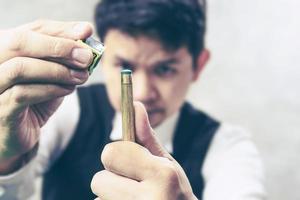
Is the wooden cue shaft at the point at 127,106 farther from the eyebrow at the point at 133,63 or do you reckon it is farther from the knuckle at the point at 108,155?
the eyebrow at the point at 133,63

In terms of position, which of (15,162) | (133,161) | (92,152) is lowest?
(92,152)

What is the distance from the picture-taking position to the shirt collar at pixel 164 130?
94cm

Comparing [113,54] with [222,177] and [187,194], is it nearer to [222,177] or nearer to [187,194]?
[222,177]

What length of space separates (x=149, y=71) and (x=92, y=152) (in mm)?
185

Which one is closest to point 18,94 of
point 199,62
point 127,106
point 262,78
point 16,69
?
point 16,69

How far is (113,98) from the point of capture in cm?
92

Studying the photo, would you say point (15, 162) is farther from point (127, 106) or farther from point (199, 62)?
point (199, 62)

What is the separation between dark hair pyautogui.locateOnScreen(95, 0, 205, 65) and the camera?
89 cm

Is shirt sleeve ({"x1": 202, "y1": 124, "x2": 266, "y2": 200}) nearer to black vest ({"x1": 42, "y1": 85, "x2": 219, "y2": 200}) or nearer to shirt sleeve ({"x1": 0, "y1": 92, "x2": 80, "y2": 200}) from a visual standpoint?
black vest ({"x1": 42, "y1": 85, "x2": 219, "y2": 200})

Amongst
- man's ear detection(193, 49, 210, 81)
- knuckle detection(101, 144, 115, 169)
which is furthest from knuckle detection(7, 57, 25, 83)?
man's ear detection(193, 49, 210, 81)

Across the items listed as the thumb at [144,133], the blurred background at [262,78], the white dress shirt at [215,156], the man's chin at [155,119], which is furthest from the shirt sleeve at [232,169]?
the thumb at [144,133]

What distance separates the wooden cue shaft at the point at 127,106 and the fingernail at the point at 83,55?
6cm

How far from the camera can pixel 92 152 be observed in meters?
0.94

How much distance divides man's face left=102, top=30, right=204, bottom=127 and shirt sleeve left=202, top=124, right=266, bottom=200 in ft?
0.36
